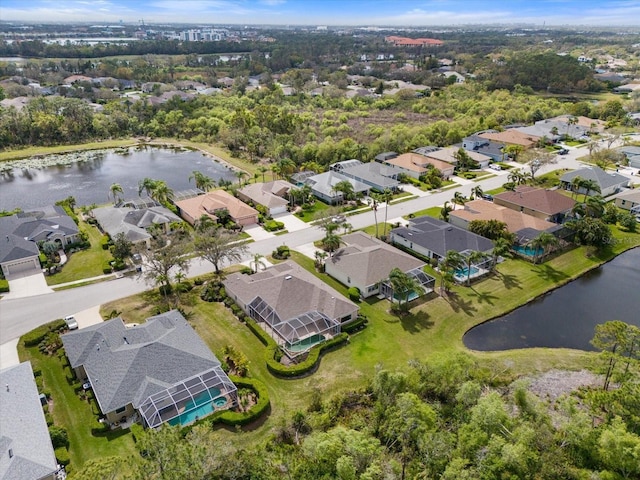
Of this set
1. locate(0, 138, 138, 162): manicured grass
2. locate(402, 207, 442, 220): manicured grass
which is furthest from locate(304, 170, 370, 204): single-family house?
locate(0, 138, 138, 162): manicured grass

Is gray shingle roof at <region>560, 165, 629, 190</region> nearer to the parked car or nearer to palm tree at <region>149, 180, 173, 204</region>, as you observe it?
palm tree at <region>149, 180, 173, 204</region>

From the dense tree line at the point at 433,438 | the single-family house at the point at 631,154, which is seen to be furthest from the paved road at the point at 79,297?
the single-family house at the point at 631,154

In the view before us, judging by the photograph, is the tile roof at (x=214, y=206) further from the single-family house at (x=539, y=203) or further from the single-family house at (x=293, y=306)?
the single-family house at (x=539, y=203)

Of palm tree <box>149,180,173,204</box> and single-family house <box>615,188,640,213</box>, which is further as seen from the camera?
single-family house <box>615,188,640,213</box>

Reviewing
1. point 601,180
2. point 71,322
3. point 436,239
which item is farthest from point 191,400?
point 601,180

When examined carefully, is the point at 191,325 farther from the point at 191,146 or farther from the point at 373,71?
the point at 373,71

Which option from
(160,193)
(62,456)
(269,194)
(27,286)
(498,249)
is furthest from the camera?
(269,194)

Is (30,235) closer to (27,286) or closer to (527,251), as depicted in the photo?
(27,286)
